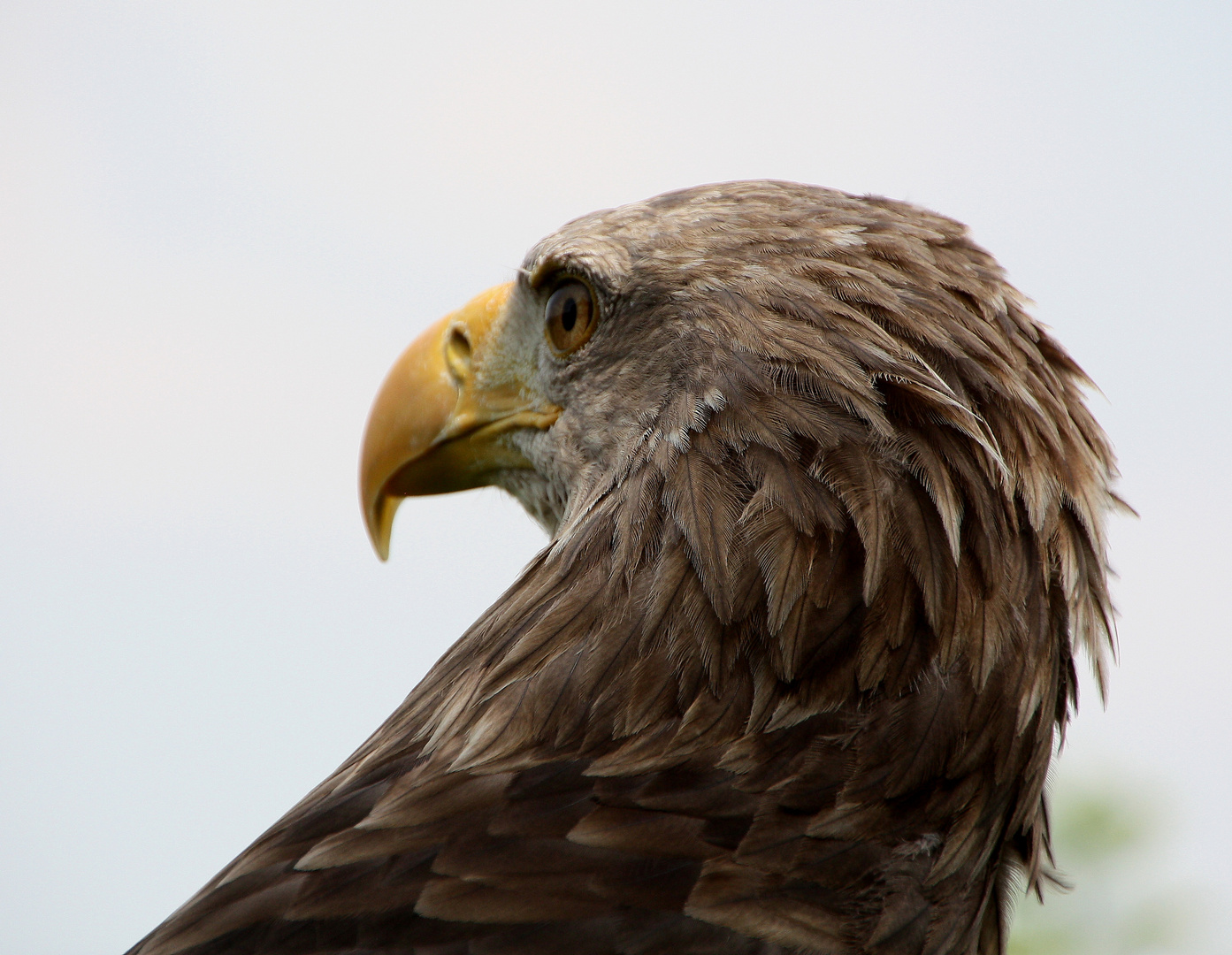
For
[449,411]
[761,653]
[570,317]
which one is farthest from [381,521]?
[761,653]

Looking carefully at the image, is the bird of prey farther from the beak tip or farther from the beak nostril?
the beak tip

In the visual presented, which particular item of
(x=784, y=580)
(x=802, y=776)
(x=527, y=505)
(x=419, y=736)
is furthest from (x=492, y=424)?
(x=802, y=776)

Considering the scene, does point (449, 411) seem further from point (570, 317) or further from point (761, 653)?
point (761, 653)

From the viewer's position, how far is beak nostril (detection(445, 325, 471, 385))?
7.07 feet

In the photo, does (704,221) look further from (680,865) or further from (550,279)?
(680,865)

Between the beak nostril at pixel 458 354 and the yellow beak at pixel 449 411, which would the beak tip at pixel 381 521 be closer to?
the yellow beak at pixel 449 411

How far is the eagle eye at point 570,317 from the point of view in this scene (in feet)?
6.40

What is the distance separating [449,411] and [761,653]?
936 mm

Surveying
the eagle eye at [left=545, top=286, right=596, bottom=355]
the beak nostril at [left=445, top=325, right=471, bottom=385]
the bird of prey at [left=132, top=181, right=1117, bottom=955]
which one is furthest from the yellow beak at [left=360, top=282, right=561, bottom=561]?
the bird of prey at [left=132, top=181, right=1117, bottom=955]

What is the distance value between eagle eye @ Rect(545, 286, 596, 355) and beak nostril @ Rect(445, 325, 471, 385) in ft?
0.71

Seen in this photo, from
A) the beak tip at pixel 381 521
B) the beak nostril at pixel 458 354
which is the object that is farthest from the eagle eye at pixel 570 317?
the beak tip at pixel 381 521

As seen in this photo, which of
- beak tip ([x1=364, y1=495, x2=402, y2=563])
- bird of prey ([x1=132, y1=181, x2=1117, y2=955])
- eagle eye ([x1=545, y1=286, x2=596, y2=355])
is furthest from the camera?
beak tip ([x1=364, y1=495, x2=402, y2=563])

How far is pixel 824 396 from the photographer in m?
1.55

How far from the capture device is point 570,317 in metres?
1.98
